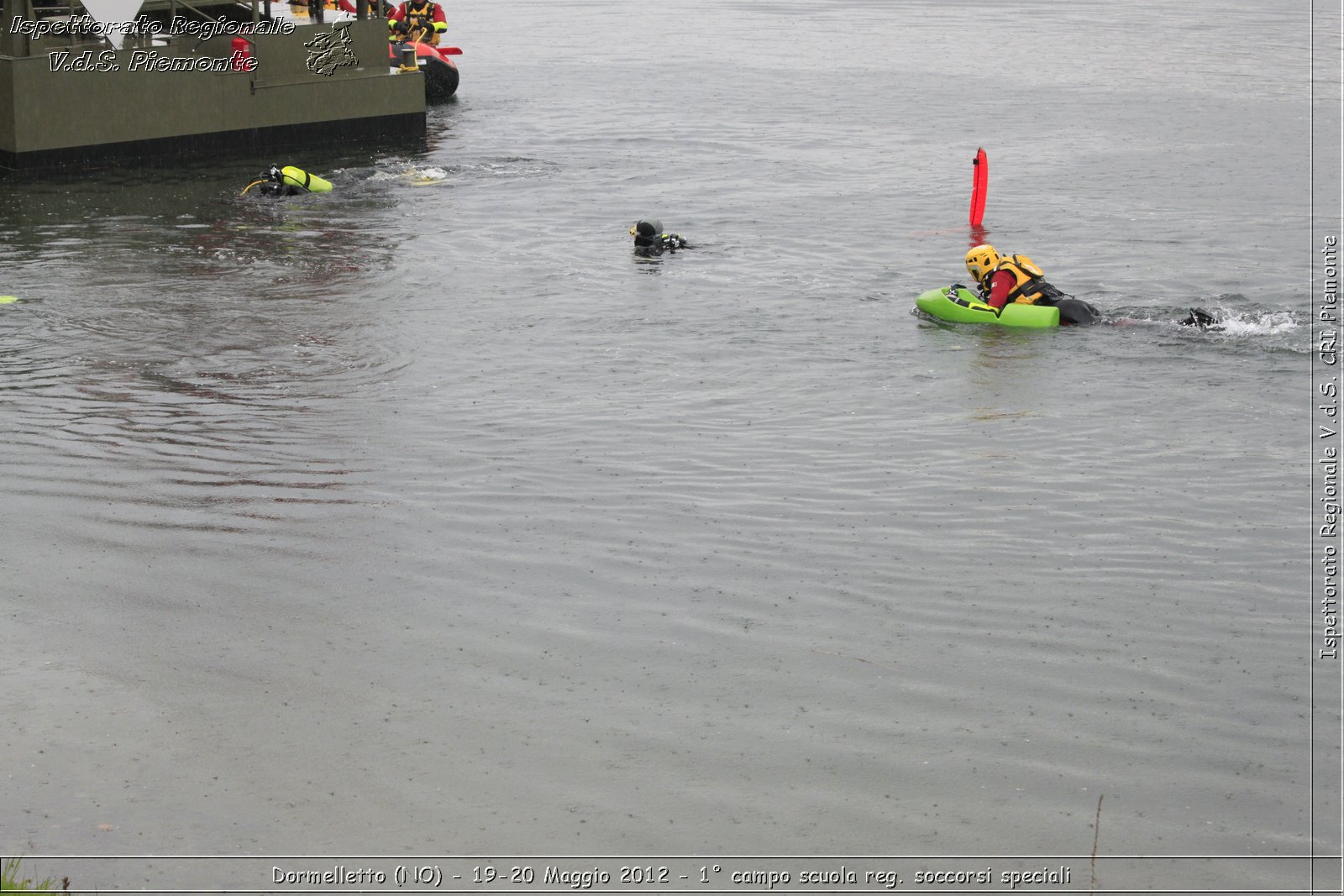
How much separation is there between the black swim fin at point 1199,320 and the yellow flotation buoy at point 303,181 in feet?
47.5

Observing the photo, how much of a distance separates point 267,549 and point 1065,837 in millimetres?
5328

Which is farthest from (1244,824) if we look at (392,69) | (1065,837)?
(392,69)

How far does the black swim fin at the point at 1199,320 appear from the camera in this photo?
1562 centimetres

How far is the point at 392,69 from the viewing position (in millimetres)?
31219

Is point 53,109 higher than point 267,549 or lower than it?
higher

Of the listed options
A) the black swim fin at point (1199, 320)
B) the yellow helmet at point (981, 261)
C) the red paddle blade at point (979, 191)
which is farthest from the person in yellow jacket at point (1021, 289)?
the red paddle blade at point (979, 191)

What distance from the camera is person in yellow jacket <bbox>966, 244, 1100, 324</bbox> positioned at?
619 inches

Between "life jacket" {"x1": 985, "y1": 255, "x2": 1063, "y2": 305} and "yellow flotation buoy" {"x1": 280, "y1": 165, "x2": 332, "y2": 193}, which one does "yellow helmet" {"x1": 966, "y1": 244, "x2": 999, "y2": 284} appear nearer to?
"life jacket" {"x1": 985, "y1": 255, "x2": 1063, "y2": 305}

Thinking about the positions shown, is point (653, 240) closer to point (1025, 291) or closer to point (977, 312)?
point (977, 312)

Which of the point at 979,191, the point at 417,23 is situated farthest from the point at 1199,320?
the point at 417,23

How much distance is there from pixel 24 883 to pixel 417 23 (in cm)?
3446

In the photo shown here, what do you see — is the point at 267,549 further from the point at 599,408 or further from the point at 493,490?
the point at 599,408

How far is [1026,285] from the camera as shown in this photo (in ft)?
52.0

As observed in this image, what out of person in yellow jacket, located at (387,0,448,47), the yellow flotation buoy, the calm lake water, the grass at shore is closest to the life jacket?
the calm lake water
